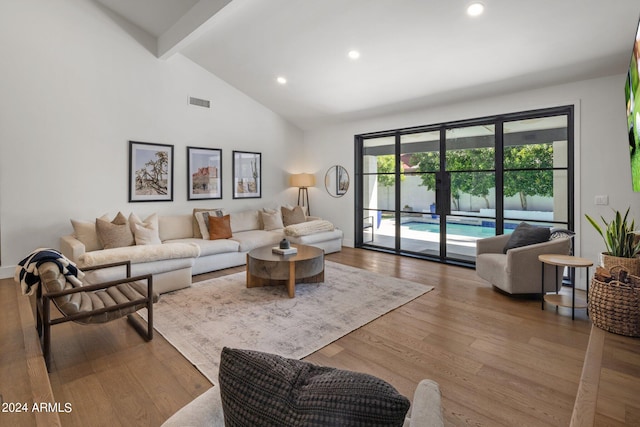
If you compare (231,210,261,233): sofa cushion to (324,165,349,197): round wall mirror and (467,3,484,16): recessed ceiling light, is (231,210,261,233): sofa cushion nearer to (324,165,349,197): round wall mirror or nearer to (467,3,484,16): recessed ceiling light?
(324,165,349,197): round wall mirror

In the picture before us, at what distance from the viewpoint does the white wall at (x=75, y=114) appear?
4086 millimetres

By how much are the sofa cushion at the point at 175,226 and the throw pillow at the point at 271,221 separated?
1.31 m

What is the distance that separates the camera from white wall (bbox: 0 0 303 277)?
409 centimetres

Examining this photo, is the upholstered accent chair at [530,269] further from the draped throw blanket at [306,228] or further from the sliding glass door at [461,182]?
the draped throw blanket at [306,228]

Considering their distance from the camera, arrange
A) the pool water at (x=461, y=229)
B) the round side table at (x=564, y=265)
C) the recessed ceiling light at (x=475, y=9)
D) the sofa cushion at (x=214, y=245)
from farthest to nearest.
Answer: the pool water at (x=461, y=229), the sofa cushion at (x=214, y=245), the recessed ceiling light at (x=475, y=9), the round side table at (x=564, y=265)

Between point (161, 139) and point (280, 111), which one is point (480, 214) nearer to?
point (280, 111)

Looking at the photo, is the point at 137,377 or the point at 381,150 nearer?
the point at 137,377

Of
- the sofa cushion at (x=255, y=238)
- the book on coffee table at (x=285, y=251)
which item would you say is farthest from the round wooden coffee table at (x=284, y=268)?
the sofa cushion at (x=255, y=238)

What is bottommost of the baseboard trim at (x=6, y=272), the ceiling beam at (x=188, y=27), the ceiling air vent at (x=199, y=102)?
the baseboard trim at (x=6, y=272)

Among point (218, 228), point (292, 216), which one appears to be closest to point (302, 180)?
point (292, 216)

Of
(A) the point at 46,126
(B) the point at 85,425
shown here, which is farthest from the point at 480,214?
(A) the point at 46,126

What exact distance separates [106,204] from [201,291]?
7.32 feet

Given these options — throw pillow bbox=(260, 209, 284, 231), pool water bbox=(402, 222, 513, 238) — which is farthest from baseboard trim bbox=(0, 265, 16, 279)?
pool water bbox=(402, 222, 513, 238)

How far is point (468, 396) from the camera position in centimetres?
199
